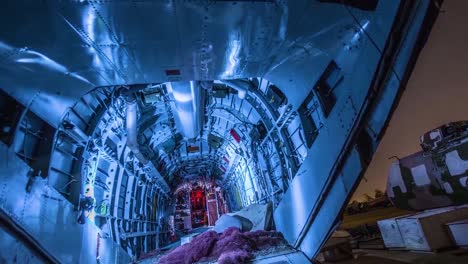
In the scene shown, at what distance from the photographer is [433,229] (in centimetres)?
494

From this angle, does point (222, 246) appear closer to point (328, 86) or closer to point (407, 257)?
point (328, 86)

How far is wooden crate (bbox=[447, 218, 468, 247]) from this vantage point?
455cm

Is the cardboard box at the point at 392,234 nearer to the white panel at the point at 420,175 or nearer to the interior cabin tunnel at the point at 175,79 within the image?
the white panel at the point at 420,175

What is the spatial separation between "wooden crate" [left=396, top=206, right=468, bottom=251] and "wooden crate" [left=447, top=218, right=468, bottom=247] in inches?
4.3

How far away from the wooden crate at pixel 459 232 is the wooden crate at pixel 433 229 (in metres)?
0.11

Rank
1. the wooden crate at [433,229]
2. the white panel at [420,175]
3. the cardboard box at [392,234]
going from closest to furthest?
the wooden crate at [433,229], the cardboard box at [392,234], the white panel at [420,175]

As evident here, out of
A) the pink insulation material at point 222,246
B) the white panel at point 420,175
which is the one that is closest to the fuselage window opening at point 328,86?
the pink insulation material at point 222,246

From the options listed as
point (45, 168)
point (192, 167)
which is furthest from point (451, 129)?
point (192, 167)

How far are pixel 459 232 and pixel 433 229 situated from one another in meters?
0.41

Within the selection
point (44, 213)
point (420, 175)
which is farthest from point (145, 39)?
point (420, 175)

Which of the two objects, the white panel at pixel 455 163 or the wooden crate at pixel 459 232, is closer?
the wooden crate at pixel 459 232

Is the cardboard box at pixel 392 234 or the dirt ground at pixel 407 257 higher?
the cardboard box at pixel 392 234

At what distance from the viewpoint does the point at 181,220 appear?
1914 centimetres

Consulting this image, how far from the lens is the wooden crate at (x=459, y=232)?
179 inches
